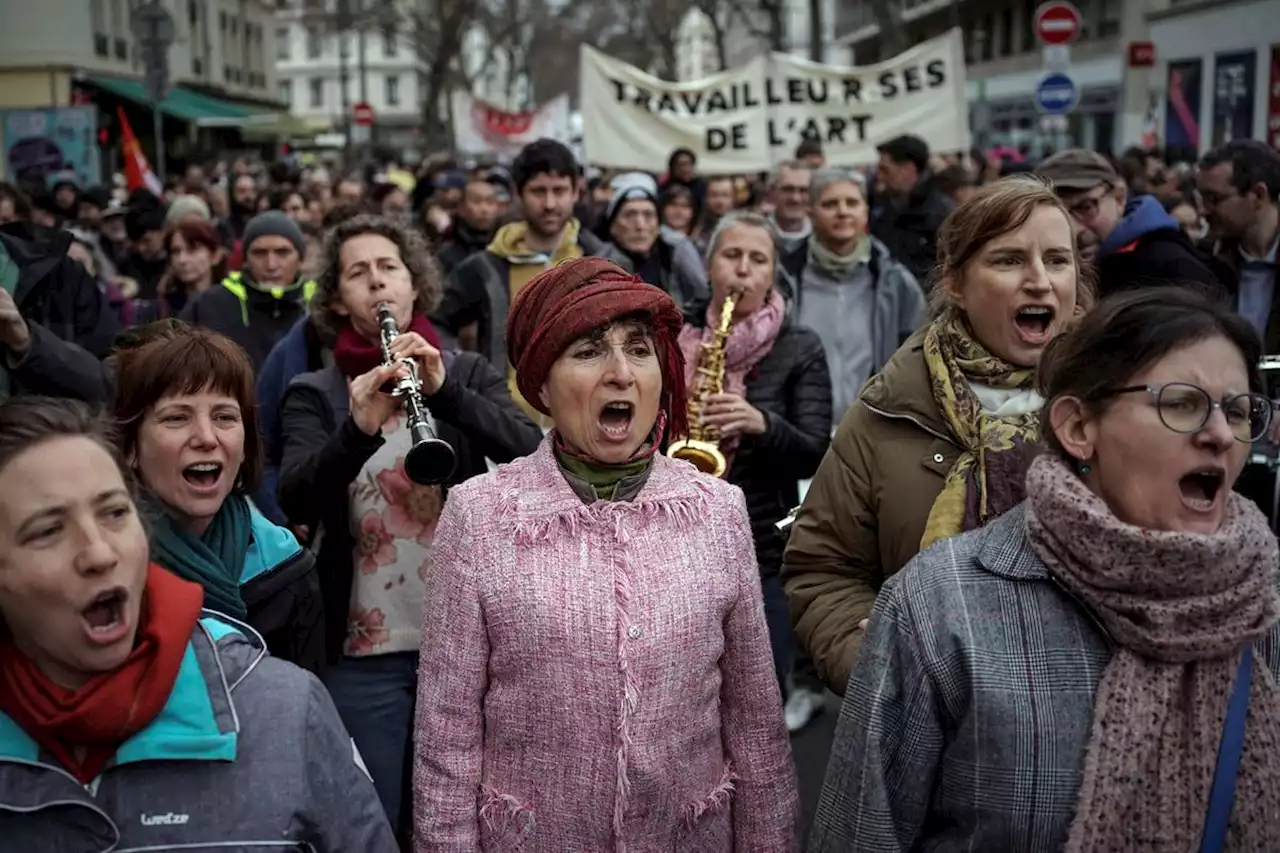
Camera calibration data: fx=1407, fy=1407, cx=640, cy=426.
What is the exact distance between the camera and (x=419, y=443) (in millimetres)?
3406

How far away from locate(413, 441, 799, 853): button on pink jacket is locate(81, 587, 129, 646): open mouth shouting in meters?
0.77

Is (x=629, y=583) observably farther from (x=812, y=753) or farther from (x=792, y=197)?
(x=792, y=197)

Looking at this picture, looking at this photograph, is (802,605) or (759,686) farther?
(802,605)

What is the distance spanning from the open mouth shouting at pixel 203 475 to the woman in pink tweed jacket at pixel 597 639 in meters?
0.64

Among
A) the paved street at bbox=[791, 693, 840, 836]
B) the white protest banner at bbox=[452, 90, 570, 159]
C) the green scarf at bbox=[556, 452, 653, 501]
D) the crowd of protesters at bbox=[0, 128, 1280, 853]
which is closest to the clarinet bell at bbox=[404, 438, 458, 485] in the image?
the crowd of protesters at bbox=[0, 128, 1280, 853]

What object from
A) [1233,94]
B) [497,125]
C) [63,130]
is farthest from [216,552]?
[1233,94]

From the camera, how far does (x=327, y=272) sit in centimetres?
448

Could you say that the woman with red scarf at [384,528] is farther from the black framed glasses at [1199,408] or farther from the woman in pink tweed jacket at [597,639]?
the black framed glasses at [1199,408]

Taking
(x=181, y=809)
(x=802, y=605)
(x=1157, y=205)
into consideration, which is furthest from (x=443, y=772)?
(x=1157, y=205)

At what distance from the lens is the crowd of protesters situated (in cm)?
214

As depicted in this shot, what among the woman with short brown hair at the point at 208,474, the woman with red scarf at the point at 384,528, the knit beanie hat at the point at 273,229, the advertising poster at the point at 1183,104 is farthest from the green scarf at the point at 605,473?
the advertising poster at the point at 1183,104

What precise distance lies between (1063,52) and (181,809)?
1517cm

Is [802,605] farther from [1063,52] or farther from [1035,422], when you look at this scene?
[1063,52]

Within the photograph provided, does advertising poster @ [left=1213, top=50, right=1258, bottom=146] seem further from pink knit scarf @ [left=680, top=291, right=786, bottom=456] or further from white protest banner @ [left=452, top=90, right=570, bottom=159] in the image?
pink knit scarf @ [left=680, top=291, right=786, bottom=456]
